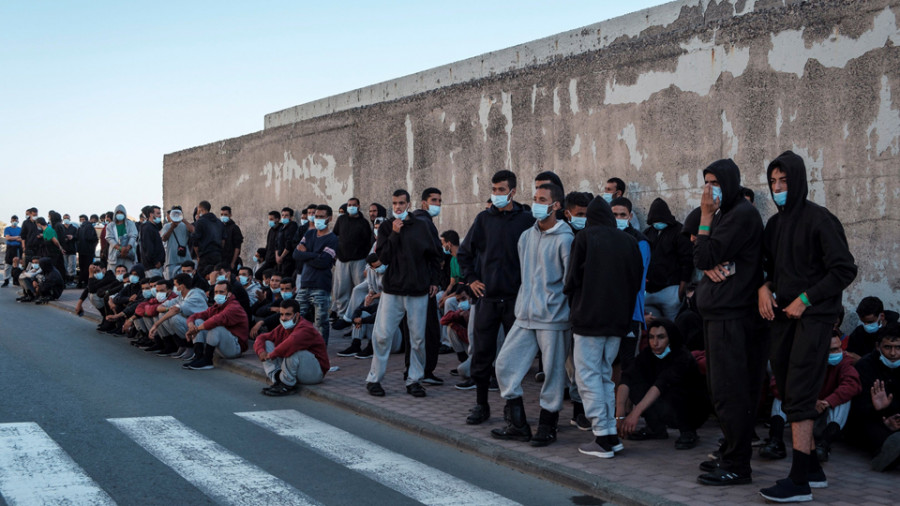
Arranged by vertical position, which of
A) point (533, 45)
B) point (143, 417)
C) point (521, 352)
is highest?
point (533, 45)

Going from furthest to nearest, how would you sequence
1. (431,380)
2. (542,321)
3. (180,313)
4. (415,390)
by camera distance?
(180,313) → (431,380) → (415,390) → (542,321)

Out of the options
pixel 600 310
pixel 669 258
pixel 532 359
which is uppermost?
pixel 669 258

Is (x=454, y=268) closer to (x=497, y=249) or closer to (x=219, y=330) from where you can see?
(x=219, y=330)

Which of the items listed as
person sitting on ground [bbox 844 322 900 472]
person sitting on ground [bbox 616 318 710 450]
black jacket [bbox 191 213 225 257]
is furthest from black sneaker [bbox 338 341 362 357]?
person sitting on ground [bbox 844 322 900 472]

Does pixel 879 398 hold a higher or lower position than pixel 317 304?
lower

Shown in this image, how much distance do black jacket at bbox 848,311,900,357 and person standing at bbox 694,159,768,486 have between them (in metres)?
2.63

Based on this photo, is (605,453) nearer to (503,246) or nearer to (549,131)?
(503,246)

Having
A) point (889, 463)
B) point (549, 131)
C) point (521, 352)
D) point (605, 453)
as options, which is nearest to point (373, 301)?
point (549, 131)

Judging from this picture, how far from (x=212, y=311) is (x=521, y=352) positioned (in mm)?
5907

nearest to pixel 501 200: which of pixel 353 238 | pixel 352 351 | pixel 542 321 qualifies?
pixel 542 321

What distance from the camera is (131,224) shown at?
19375 millimetres

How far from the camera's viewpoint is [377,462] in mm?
6586

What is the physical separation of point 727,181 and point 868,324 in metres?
3.13

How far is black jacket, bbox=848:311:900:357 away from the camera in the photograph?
7.84m
